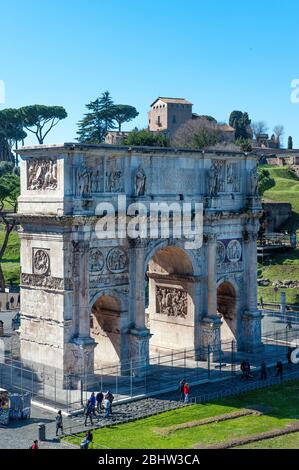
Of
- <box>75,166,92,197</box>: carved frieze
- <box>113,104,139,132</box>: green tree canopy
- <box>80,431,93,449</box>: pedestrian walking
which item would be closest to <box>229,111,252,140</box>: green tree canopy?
<box>113,104,139,132</box>: green tree canopy

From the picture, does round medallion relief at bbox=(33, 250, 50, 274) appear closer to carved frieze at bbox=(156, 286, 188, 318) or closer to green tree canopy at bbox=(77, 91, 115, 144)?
carved frieze at bbox=(156, 286, 188, 318)

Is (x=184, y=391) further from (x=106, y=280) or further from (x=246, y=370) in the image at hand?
(x=106, y=280)

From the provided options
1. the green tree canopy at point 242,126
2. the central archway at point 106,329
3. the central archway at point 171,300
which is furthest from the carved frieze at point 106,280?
the green tree canopy at point 242,126

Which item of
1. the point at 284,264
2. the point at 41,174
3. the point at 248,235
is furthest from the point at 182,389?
the point at 284,264

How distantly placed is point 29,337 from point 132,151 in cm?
940

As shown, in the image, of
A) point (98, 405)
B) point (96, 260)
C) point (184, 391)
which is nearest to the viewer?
point (98, 405)

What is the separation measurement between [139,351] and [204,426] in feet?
23.2

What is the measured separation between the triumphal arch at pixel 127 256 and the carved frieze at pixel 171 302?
0.20ft

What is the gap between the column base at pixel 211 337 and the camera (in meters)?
38.3

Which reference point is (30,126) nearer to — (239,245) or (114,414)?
(239,245)

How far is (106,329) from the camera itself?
36.4m

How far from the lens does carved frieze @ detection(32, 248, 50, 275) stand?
112ft

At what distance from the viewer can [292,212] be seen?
75500 millimetres

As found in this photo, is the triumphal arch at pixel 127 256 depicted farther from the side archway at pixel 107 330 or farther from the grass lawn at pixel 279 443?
the grass lawn at pixel 279 443
